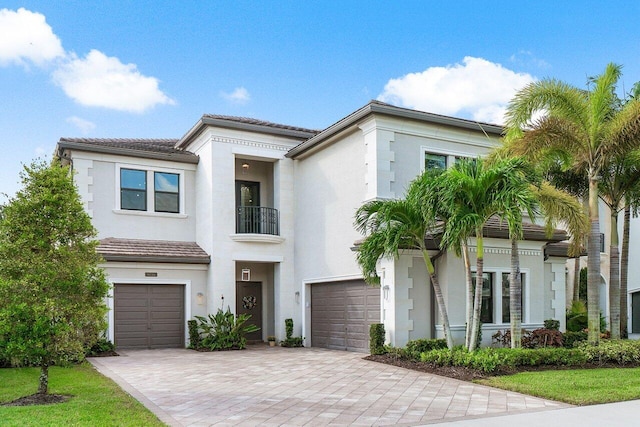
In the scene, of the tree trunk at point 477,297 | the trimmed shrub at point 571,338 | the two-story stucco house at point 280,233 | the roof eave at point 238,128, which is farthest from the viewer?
the roof eave at point 238,128

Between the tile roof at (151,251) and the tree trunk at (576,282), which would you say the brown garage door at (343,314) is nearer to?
the tile roof at (151,251)

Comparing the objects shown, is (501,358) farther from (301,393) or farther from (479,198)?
(301,393)

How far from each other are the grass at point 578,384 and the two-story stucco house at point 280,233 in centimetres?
392

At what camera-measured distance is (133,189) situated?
19.9m

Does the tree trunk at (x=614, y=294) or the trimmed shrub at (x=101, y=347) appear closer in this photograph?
the tree trunk at (x=614, y=294)

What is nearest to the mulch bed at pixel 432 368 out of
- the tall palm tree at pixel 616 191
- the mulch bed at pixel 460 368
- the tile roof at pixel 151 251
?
the mulch bed at pixel 460 368

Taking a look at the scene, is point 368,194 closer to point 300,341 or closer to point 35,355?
point 300,341

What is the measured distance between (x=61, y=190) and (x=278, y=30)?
1038 cm

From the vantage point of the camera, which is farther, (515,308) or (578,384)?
(515,308)

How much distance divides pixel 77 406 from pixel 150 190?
12075 mm

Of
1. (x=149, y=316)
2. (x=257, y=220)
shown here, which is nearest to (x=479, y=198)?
(x=257, y=220)

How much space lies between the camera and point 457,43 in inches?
730

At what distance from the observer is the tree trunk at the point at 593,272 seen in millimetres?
13781

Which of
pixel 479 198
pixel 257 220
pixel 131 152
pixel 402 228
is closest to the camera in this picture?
pixel 479 198
